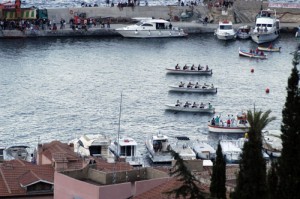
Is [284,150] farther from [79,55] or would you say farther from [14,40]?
[14,40]

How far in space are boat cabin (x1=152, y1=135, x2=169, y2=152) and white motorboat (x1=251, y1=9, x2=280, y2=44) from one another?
4701 centimetres

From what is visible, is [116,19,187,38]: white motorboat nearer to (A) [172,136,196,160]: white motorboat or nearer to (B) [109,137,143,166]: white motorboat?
(A) [172,136,196,160]: white motorboat

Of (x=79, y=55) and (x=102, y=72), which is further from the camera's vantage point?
(x=79, y=55)

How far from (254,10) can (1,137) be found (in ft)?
192

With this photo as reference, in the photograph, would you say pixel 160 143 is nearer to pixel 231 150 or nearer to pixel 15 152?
pixel 231 150

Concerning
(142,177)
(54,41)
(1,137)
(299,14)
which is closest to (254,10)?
(299,14)

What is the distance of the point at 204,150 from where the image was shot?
57250mm

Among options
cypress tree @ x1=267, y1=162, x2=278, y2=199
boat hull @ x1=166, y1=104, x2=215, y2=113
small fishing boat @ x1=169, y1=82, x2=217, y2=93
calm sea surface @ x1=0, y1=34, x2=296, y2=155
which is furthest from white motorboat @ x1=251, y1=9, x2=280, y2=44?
cypress tree @ x1=267, y1=162, x2=278, y2=199

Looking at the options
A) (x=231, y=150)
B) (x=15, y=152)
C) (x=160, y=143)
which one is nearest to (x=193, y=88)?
(x=160, y=143)

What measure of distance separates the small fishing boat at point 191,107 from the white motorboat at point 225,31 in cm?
3363

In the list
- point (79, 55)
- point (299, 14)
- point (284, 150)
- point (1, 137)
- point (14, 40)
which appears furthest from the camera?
point (299, 14)

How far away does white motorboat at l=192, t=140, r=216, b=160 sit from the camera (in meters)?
56.6

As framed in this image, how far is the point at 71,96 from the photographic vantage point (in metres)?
75.5

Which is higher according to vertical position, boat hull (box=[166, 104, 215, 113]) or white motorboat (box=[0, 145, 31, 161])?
boat hull (box=[166, 104, 215, 113])
